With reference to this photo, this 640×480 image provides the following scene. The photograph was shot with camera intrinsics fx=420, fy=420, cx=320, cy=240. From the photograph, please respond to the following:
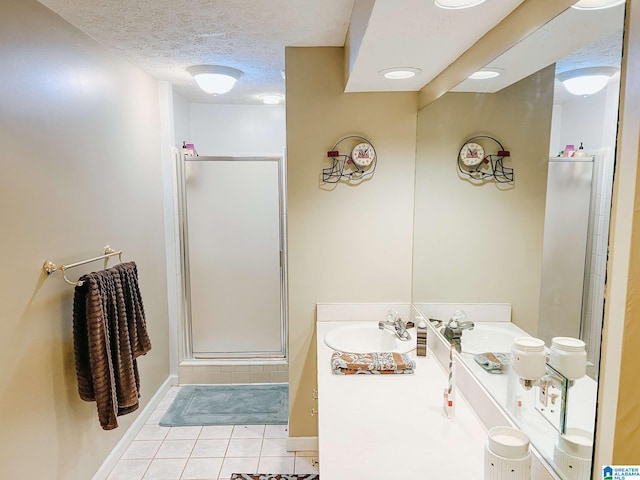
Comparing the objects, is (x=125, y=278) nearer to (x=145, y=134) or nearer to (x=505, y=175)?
(x=145, y=134)

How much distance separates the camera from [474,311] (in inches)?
65.7

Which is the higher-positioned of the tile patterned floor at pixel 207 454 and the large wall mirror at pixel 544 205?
the large wall mirror at pixel 544 205

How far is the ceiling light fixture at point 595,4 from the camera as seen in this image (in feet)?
2.64

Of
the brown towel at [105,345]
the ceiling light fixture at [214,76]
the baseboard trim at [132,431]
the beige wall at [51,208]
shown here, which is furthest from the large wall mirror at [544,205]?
the baseboard trim at [132,431]

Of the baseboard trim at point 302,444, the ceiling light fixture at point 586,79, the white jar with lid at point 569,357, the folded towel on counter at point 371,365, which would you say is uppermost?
the ceiling light fixture at point 586,79

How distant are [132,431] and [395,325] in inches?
73.8

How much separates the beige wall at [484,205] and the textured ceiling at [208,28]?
70 centimetres

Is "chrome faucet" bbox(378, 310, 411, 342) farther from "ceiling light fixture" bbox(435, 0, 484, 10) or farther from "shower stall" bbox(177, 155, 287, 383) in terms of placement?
"ceiling light fixture" bbox(435, 0, 484, 10)

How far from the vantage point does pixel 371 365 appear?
1.84 m

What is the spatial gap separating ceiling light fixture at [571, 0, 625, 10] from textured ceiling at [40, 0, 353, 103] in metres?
1.06

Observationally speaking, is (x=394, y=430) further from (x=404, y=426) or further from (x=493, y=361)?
(x=493, y=361)

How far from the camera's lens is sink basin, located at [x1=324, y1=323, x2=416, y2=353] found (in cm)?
223

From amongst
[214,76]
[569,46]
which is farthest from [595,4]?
[214,76]

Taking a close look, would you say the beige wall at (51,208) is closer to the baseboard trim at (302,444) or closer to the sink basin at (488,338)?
the baseboard trim at (302,444)
